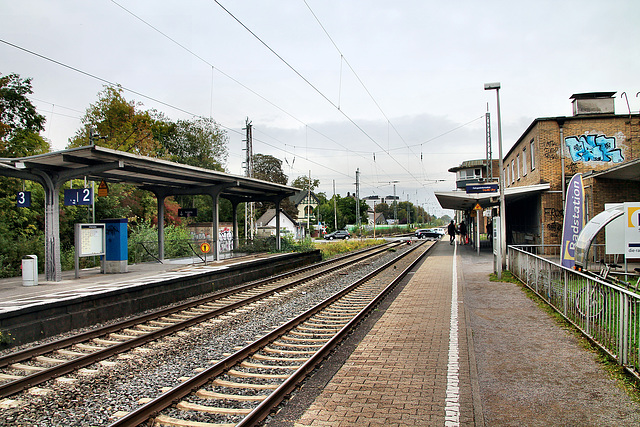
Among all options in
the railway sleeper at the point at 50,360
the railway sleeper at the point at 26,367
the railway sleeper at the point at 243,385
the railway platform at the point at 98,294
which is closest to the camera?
the railway sleeper at the point at 243,385

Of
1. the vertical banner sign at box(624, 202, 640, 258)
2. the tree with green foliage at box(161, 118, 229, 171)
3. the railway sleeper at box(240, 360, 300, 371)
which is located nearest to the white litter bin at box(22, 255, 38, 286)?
the railway sleeper at box(240, 360, 300, 371)

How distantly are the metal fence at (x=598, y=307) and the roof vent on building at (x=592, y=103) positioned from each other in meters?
→ 18.3

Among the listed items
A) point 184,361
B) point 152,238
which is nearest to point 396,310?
point 184,361

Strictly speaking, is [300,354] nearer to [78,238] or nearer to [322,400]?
[322,400]

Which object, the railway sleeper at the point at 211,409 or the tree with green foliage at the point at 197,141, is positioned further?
the tree with green foliage at the point at 197,141

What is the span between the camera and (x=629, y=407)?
15.6 ft

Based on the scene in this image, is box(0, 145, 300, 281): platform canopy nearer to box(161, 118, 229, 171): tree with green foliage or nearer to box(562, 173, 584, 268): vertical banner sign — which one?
box(562, 173, 584, 268): vertical banner sign

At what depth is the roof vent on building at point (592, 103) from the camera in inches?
1021

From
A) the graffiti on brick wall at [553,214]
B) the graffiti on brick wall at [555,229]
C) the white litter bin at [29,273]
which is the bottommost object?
the white litter bin at [29,273]

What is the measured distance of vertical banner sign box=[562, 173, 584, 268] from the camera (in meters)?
11.4

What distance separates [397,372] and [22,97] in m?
35.7

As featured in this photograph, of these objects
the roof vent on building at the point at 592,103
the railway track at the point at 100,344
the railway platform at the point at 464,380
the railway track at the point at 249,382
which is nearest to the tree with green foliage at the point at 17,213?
the railway track at the point at 100,344

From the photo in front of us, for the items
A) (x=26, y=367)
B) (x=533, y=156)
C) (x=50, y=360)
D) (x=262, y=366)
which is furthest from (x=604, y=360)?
(x=533, y=156)

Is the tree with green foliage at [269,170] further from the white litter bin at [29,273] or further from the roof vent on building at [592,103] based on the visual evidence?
the white litter bin at [29,273]
